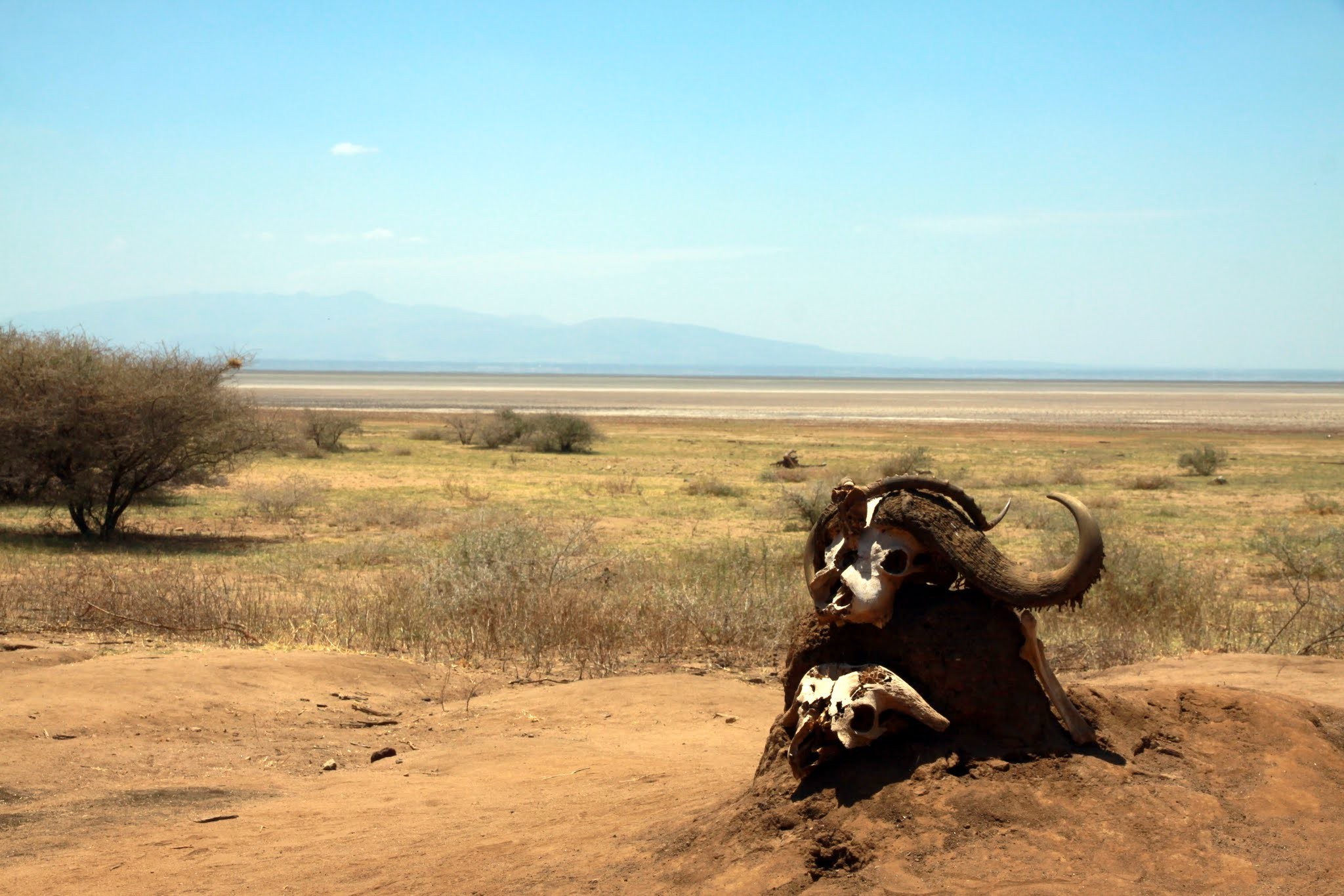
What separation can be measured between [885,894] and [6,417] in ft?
56.1

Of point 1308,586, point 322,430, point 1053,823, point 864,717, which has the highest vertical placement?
point 864,717

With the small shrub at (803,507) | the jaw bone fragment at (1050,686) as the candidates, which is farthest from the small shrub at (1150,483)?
the jaw bone fragment at (1050,686)

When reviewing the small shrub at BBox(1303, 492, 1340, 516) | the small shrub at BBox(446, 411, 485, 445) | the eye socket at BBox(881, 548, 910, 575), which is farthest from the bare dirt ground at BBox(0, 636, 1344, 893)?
the small shrub at BBox(446, 411, 485, 445)

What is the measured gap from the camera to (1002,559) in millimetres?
4805

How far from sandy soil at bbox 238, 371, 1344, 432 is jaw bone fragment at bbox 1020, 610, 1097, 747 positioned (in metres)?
46.1

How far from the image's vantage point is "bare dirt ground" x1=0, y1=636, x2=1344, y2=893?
4172 mm

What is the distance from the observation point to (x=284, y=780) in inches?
264

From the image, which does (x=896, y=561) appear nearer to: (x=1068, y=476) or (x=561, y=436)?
(x=1068, y=476)

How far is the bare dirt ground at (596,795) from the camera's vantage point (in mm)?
4172

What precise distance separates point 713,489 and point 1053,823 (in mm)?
21453

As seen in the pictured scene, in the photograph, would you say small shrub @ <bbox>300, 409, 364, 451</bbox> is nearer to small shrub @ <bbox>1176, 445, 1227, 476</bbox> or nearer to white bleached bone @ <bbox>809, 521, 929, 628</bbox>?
small shrub @ <bbox>1176, 445, 1227, 476</bbox>

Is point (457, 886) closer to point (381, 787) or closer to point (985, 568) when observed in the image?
point (381, 787)

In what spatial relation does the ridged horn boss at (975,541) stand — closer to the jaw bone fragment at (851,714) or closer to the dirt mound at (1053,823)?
the jaw bone fragment at (851,714)

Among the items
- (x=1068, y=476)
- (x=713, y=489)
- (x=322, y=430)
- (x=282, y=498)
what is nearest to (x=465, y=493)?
(x=282, y=498)
